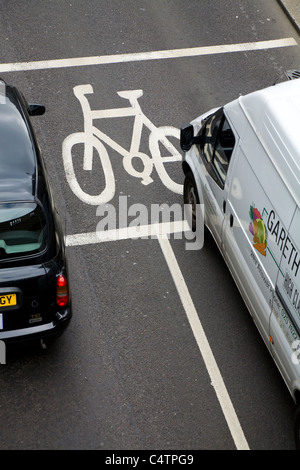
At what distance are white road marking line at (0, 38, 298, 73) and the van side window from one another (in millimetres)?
3754

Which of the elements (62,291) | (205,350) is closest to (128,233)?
(205,350)

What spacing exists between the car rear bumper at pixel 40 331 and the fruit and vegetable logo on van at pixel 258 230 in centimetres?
204

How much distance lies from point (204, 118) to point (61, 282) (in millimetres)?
3330

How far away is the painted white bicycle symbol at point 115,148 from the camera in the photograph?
9.81 meters

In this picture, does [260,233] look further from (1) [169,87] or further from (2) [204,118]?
(1) [169,87]

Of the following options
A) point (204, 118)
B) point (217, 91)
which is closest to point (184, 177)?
point (204, 118)

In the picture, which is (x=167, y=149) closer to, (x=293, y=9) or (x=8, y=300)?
(x=8, y=300)

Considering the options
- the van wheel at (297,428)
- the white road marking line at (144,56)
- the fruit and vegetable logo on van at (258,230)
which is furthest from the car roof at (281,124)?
the white road marking line at (144,56)

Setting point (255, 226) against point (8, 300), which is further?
point (255, 226)

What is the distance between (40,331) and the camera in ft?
23.1

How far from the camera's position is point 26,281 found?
6.74 meters

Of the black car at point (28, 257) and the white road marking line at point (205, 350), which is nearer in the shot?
the black car at point (28, 257)

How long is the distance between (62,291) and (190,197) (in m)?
2.88

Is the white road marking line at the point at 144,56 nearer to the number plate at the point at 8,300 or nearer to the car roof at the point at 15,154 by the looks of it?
the car roof at the point at 15,154
